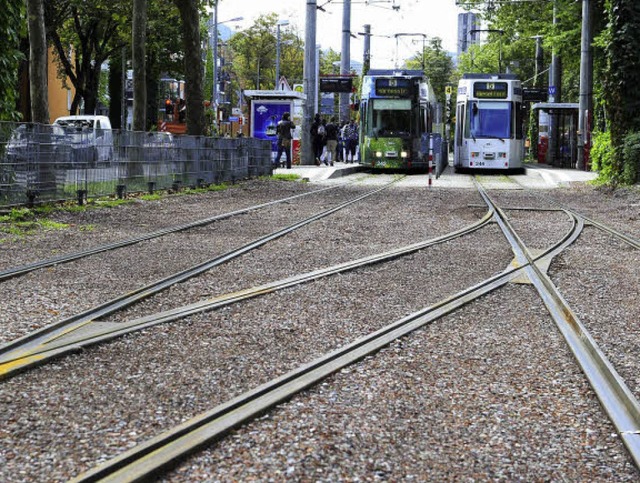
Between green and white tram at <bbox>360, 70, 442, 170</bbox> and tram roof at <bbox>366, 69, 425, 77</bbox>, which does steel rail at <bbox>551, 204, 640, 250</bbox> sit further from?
tram roof at <bbox>366, 69, 425, 77</bbox>

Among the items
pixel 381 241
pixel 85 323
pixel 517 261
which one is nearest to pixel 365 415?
pixel 85 323

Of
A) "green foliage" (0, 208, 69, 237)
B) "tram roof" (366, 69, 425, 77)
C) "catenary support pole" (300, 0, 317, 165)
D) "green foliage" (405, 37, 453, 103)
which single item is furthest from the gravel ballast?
"green foliage" (405, 37, 453, 103)

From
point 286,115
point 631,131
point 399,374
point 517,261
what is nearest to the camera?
point 399,374

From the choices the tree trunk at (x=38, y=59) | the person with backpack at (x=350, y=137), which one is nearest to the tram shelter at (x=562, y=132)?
the person with backpack at (x=350, y=137)

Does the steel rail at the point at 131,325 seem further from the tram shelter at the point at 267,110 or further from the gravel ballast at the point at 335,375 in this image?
the tram shelter at the point at 267,110

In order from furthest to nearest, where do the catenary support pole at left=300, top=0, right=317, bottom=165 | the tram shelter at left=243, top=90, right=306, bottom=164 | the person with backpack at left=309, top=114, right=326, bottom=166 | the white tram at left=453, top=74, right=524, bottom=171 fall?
the person with backpack at left=309, top=114, right=326, bottom=166, the tram shelter at left=243, top=90, right=306, bottom=164, the catenary support pole at left=300, top=0, right=317, bottom=165, the white tram at left=453, top=74, right=524, bottom=171

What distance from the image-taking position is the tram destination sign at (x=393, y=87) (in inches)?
1478

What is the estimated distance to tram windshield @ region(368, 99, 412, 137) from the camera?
124 ft

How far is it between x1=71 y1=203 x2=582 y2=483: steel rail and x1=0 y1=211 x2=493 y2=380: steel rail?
1260 mm

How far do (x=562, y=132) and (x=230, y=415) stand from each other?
1791 inches

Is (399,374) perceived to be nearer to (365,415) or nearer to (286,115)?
(365,415)

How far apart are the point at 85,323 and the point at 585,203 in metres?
16.3

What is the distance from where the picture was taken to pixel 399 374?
221 inches

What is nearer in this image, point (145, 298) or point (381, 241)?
point (145, 298)
